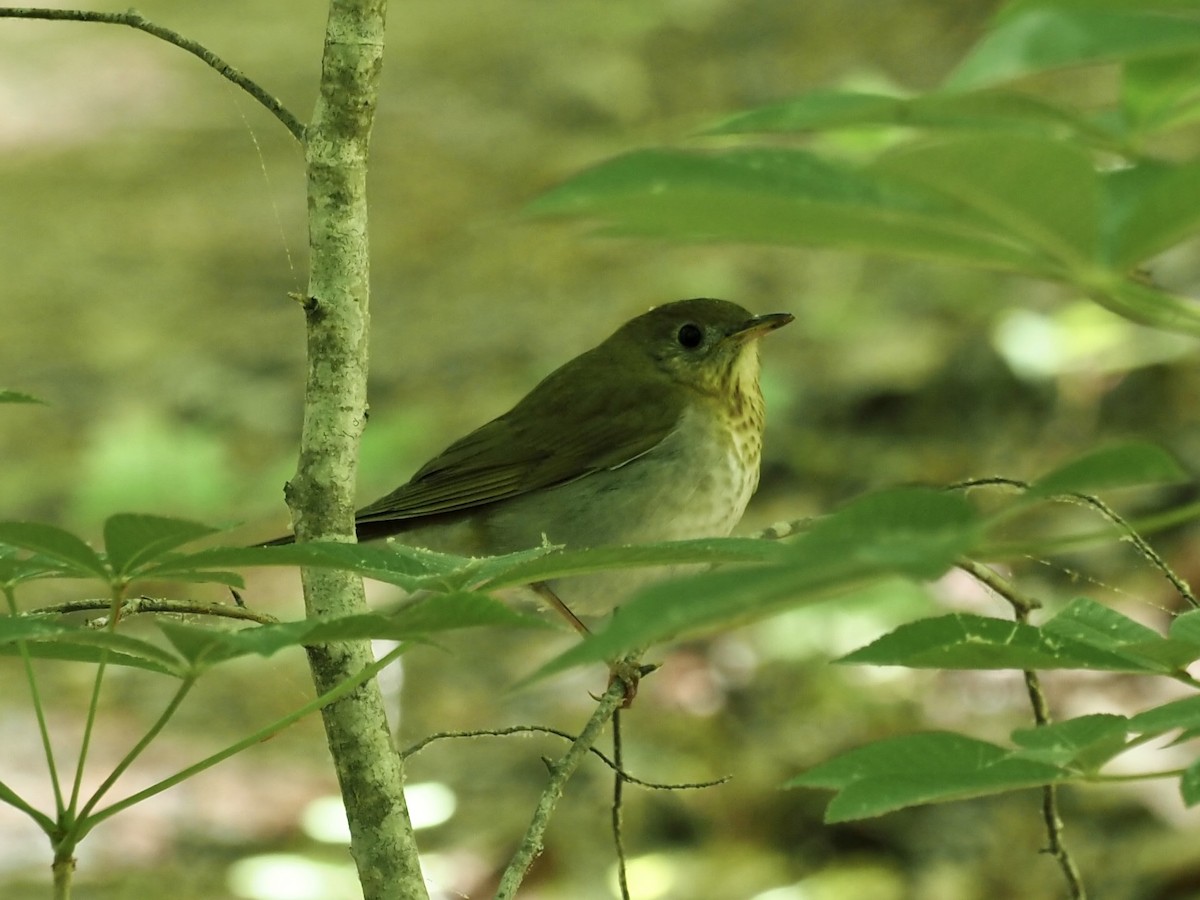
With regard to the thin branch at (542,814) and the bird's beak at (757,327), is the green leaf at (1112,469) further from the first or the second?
the bird's beak at (757,327)

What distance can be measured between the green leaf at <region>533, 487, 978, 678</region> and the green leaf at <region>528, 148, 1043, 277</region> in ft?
0.39

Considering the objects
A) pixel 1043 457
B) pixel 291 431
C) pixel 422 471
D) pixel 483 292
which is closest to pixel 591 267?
pixel 483 292

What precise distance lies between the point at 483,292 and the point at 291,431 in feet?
6.08

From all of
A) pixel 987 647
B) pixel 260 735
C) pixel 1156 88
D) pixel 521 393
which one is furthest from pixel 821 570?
pixel 521 393

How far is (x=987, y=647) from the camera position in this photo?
101cm

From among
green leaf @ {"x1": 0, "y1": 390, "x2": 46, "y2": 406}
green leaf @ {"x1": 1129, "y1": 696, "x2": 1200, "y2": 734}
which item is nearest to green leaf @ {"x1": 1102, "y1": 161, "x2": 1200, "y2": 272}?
green leaf @ {"x1": 1129, "y1": 696, "x2": 1200, "y2": 734}

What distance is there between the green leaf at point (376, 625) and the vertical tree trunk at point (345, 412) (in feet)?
1.85

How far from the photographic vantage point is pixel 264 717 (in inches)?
201

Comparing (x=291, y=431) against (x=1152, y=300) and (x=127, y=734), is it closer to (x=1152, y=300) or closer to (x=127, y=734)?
(x=127, y=734)

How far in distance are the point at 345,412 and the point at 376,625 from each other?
655 mm

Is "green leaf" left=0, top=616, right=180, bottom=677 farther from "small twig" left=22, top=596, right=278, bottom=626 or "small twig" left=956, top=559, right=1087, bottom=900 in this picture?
"small twig" left=956, top=559, right=1087, bottom=900

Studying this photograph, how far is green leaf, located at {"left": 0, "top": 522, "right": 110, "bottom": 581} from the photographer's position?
92cm

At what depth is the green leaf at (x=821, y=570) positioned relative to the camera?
64 cm

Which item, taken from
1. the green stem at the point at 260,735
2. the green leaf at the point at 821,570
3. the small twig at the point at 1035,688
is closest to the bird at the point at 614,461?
the small twig at the point at 1035,688
